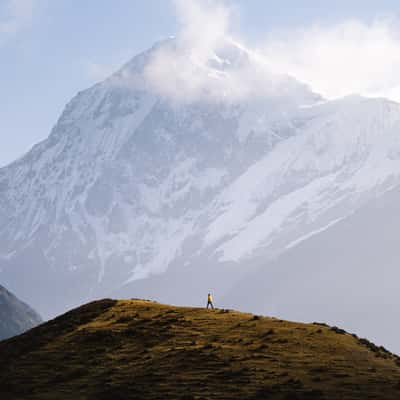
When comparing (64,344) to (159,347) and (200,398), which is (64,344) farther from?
(200,398)

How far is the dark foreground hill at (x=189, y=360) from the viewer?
66375 millimetres

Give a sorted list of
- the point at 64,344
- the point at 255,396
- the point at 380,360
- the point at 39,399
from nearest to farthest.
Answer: the point at 255,396 < the point at 39,399 < the point at 380,360 < the point at 64,344

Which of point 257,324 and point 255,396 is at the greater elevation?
point 257,324

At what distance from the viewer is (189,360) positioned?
72.8 metres

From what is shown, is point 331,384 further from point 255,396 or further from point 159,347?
point 159,347

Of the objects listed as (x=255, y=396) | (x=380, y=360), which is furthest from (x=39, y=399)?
(x=380, y=360)

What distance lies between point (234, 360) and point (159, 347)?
7503 millimetres

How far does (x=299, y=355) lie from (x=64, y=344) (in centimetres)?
1961

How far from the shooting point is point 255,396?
6444 centimetres

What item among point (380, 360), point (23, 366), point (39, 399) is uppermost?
point (380, 360)

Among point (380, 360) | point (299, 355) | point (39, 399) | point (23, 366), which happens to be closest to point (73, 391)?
point (39, 399)

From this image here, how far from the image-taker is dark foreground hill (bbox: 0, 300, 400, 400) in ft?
218

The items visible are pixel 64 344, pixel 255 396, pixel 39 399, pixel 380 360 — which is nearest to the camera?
pixel 255 396

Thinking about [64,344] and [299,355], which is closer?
[299,355]
